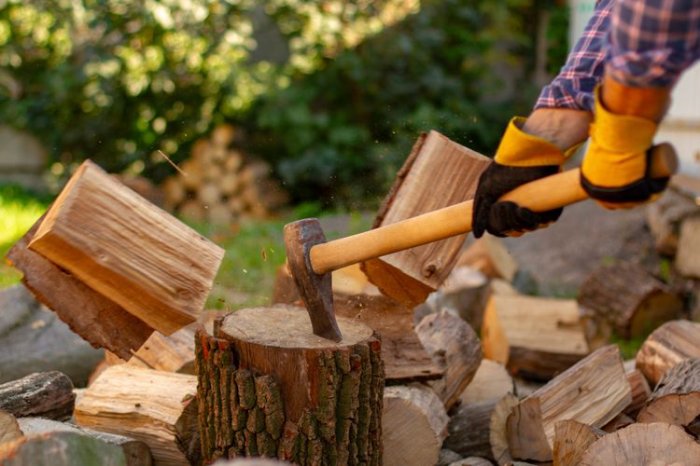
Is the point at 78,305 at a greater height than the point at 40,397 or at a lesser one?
greater

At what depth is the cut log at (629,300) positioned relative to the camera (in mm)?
5156

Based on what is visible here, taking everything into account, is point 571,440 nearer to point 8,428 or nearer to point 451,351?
point 451,351

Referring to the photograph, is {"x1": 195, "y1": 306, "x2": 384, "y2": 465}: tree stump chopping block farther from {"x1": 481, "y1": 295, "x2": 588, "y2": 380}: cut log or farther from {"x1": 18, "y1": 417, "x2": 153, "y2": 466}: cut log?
{"x1": 481, "y1": 295, "x2": 588, "y2": 380}: cut log

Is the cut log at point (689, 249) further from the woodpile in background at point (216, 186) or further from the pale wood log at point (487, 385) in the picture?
the woodpile in background at point (216, 186)

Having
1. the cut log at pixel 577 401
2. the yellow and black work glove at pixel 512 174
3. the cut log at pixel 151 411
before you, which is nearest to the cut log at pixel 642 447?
the cut log at pixel 577 401

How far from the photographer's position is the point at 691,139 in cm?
569

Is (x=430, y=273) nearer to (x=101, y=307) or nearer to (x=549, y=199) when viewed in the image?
(x=549, y=199)

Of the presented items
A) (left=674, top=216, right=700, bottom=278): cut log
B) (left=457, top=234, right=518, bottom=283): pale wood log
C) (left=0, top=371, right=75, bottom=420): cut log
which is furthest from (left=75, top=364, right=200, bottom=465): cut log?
(left=674, top=216, right=700, bottom=278): cut log

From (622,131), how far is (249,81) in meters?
6.34

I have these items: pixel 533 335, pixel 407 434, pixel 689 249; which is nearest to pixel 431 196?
pixel 407 434

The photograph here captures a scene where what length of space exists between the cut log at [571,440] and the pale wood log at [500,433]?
28 centimetres

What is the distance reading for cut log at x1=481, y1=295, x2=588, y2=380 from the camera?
13.6 feet

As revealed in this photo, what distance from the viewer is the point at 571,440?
8.70 feet

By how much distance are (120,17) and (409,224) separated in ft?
19.3
